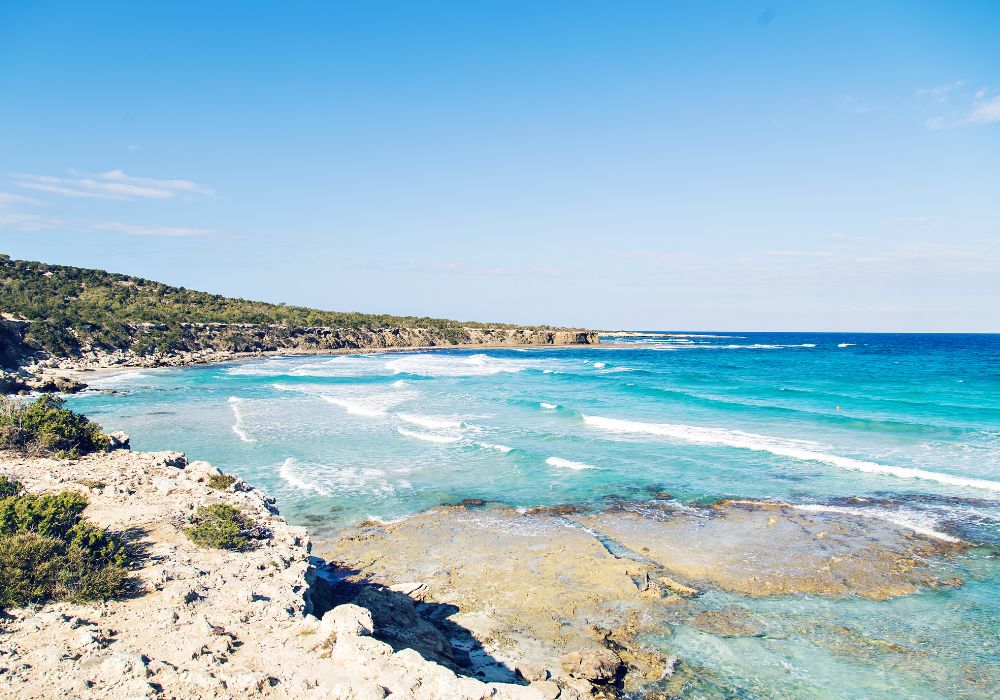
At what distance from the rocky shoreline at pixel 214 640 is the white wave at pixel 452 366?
4581cm

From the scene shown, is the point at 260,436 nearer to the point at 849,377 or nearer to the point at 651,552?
the point at 651,552

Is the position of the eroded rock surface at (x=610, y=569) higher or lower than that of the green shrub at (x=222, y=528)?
lower

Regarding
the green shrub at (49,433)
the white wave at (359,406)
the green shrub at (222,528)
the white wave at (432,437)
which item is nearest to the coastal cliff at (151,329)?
the white wave at (359,406)

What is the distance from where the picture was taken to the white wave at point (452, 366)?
58303mm

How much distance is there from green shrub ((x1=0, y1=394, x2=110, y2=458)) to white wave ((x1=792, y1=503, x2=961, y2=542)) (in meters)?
19.6

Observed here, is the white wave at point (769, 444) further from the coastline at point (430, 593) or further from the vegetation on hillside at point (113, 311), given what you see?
the vegetation on hillside at point (113, 311)

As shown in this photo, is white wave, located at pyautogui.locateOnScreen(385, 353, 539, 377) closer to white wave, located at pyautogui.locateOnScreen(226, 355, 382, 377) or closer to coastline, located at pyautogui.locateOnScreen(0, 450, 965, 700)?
white wave, located at pyautogui.locateOnScreen(226, 355, 382, 377)

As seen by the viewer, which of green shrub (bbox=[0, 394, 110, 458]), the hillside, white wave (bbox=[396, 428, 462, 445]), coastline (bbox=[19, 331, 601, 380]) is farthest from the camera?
the hillside

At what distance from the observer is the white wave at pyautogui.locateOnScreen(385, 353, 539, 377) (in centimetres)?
5830

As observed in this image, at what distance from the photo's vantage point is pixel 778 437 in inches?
1071

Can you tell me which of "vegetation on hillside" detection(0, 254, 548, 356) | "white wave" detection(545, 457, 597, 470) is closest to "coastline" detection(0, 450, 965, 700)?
"white wave" detection(545, 457, 597, 470)

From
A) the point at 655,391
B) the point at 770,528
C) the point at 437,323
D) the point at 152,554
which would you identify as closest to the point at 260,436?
the point at 152,554

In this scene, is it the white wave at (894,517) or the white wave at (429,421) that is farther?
the white wave at (429,421)

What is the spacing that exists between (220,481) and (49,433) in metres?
5.15
